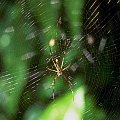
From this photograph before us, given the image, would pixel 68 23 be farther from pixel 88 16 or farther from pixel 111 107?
pixel 111 107

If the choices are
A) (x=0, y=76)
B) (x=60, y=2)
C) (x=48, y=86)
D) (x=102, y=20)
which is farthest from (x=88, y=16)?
(x=0, y=76)

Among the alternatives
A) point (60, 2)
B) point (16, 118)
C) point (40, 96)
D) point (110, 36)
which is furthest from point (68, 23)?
point (16, 118)

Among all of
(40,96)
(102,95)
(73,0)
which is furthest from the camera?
(102,95)

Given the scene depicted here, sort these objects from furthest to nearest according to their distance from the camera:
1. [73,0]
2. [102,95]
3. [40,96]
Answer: [102,95] < [40,96] < [73,0]

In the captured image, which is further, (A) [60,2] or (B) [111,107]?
(B) [111,107]

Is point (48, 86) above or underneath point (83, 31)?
underneath

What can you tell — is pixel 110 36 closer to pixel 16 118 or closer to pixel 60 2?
pixel 60 2

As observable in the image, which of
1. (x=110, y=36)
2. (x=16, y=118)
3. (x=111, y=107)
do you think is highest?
(x=110, y=36)
